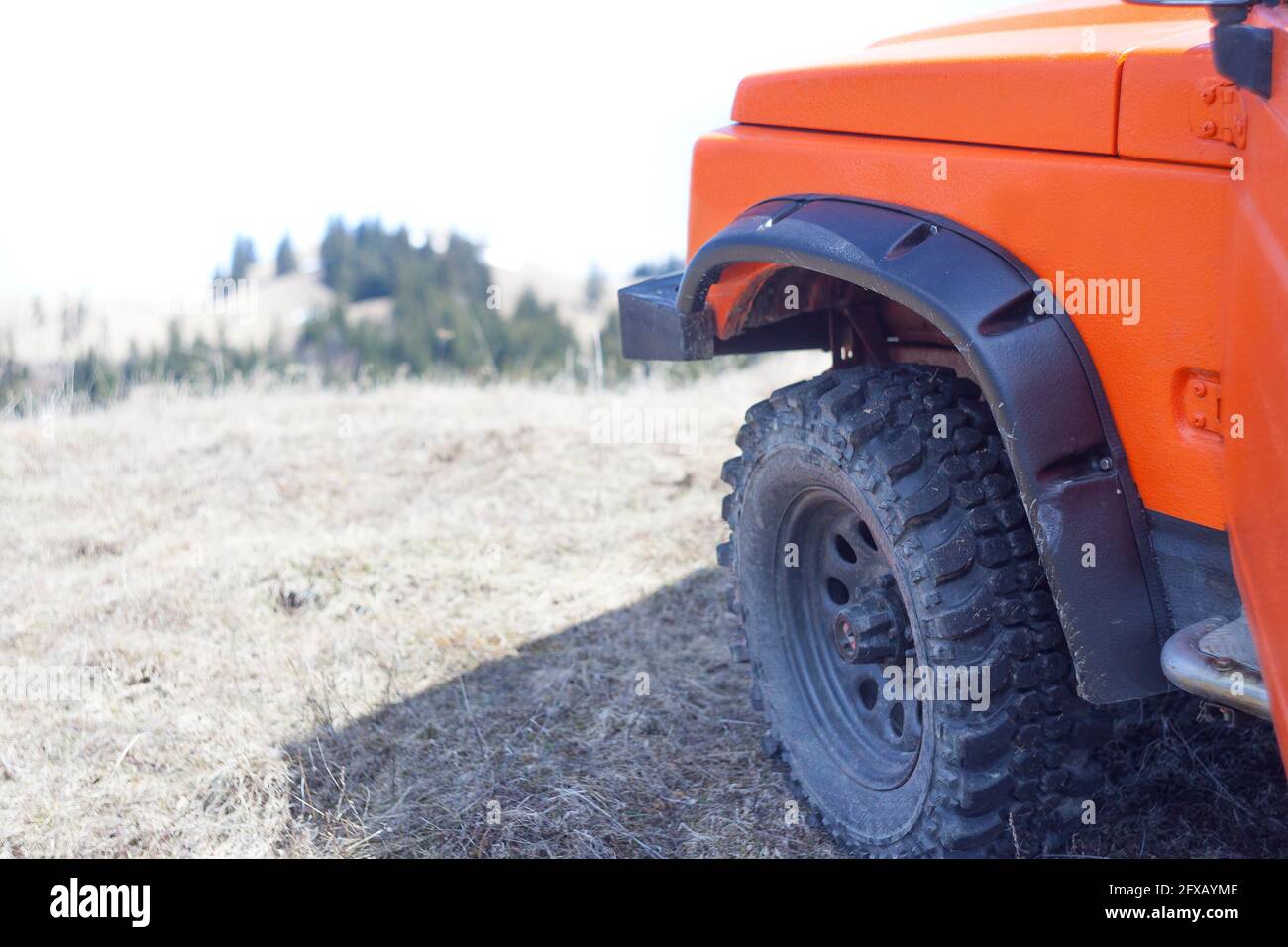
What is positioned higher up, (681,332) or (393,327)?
(681,332)

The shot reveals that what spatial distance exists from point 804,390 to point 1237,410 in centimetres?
114

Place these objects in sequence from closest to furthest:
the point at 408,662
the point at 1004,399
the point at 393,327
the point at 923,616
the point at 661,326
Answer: the point at 1004,399
the point at 923,616
the point at 661,326
the point at 408,662
the point at 393,327

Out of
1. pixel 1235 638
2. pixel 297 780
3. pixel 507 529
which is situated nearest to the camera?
pixel 1235 638

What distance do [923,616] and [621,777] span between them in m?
1.32

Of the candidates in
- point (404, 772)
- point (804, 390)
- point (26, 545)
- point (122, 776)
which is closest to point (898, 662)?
point (804, 390)

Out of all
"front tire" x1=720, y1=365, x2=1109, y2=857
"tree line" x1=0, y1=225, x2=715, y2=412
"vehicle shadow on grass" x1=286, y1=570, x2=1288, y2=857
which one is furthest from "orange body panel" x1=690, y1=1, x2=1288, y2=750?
"tree line" x1=0, y1=225, x2=715, y2=412

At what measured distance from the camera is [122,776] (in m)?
3.62

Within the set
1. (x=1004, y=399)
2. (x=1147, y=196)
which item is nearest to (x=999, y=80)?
(x=1147, y=196)

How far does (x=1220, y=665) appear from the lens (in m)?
1.97

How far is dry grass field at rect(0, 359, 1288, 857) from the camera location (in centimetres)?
324

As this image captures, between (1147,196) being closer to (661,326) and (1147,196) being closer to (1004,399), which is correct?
(1004,399)

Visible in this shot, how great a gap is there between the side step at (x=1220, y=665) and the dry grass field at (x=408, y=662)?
2.88 ft

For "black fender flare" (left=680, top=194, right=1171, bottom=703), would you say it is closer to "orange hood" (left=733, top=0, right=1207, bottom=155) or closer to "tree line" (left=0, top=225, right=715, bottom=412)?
"orange hood" (left=733, top=0, right=1207, bottom=155)
